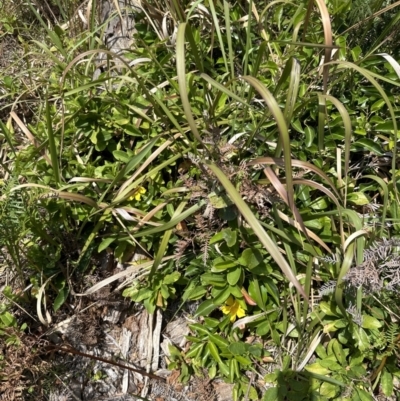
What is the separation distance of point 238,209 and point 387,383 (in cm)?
74

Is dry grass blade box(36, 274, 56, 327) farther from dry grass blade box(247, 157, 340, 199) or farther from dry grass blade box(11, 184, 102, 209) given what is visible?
dry grass blade box(247, 157, 340, 199)

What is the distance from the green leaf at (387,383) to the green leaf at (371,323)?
0.16 m

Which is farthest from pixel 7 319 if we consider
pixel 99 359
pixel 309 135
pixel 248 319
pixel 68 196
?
pixel 309 135

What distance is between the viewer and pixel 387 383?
143cm

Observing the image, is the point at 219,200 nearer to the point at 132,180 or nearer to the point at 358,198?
the point at 132,180

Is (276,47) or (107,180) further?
(276,47)

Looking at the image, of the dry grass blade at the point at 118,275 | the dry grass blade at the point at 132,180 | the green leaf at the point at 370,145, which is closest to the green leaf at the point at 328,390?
the dry grass blade at the point at 118,275

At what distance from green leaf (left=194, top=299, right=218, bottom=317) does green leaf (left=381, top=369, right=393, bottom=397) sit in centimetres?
60

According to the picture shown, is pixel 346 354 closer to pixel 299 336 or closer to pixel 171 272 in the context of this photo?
pixel 299 336

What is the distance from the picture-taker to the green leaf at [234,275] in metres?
1.52

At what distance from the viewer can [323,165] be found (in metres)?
1.67

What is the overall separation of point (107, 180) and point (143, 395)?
0.84 metres

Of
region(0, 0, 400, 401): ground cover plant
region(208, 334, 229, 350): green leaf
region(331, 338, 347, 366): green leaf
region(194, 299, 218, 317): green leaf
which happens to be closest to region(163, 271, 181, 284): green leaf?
region(0, 0, 400, 401): ground cover plant

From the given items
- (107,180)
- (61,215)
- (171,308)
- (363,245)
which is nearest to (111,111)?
(107,180)
